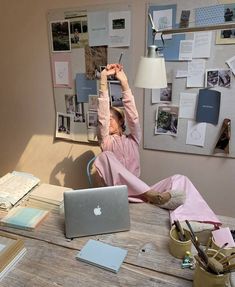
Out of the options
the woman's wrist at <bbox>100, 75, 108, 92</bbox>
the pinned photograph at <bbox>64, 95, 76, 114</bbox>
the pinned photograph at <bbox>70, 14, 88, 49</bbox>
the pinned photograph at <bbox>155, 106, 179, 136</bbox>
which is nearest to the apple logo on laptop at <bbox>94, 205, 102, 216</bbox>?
the woman's wrist at <bbox>100, 75, 108, 92</bbox>

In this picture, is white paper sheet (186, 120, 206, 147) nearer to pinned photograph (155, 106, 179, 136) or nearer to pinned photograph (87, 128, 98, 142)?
pinned photograph (155, 106, 179, 136)

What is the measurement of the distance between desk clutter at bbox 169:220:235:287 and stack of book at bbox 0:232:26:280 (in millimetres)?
581

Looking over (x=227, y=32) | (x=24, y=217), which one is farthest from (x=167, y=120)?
(x=24, y=217)

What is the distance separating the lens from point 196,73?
182cm

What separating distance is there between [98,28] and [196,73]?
784 mm

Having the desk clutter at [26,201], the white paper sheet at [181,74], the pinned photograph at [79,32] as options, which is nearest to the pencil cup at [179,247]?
the desk clutter at [26,201]

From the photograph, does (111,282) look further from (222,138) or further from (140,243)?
(222,138)

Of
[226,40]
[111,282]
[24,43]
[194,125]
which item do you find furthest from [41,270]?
A: [24,43]

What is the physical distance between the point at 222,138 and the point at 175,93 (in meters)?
0.45

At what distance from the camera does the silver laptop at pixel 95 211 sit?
114cm

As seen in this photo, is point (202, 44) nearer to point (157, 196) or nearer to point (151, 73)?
point (151, 73)

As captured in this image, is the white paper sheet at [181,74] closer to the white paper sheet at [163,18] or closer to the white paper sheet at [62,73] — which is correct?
the white paper sheet at [163,18]

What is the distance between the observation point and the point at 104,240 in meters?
1.12

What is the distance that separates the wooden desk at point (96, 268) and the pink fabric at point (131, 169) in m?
0.12
